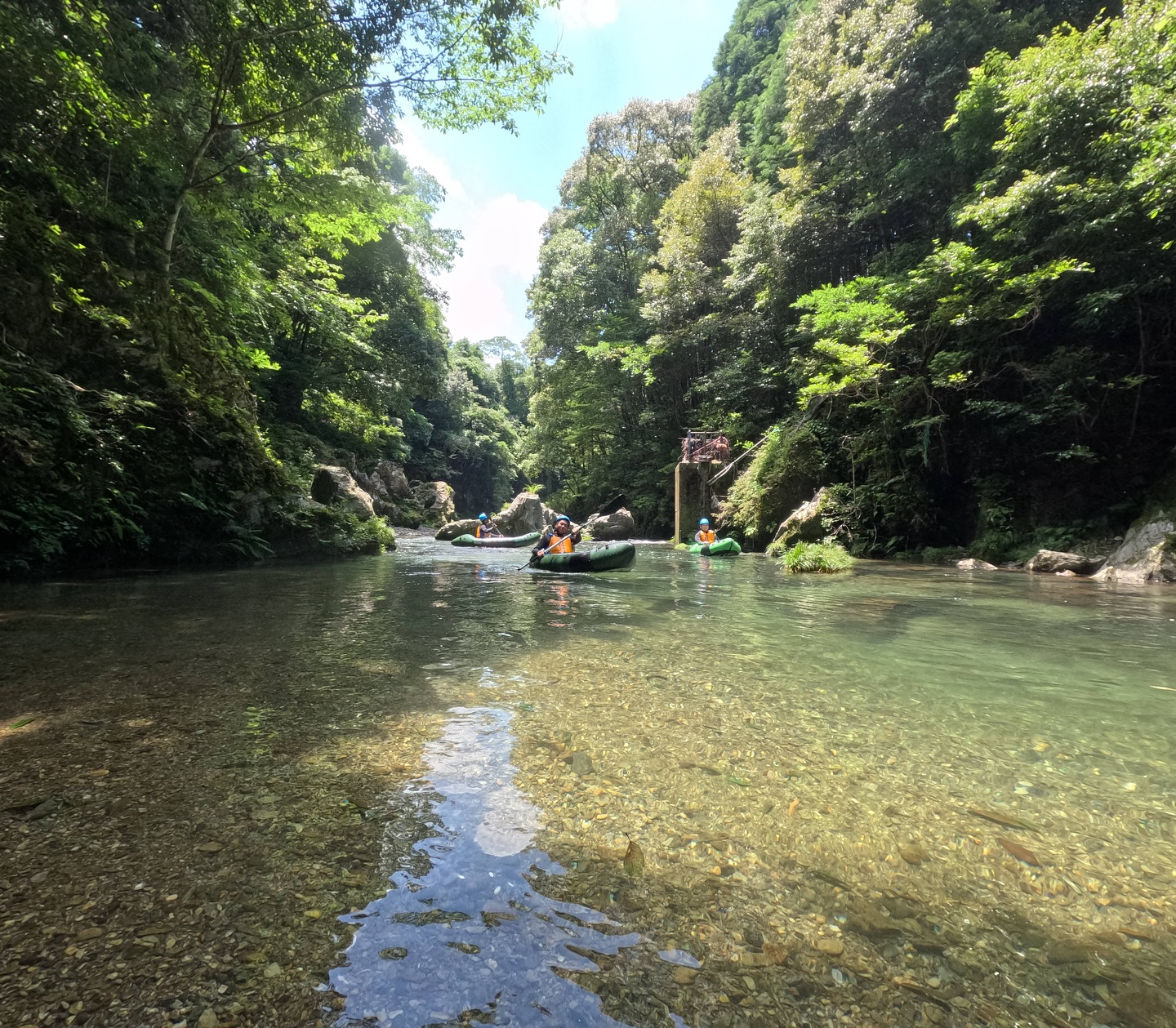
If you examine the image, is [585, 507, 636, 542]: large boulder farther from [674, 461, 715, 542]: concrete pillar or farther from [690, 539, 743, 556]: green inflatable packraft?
[690, 539, 743, 556]: green inflatable packraft

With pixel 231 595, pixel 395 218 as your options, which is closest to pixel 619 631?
pixel 231 595

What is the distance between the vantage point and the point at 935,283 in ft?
37.9

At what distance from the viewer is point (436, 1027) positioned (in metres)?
1.06

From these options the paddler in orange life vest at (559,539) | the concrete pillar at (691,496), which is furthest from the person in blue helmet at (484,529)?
the paddler in orange life vest at (559,539)

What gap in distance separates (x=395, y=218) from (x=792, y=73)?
14935 millimetres

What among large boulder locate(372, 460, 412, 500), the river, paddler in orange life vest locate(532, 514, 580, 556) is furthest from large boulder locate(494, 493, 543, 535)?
the river

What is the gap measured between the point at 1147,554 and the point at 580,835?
1133cm

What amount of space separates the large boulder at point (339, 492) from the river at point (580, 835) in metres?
9.78

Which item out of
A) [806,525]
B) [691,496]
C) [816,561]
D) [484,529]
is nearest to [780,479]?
[806,525]

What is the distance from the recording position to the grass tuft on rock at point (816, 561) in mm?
9883

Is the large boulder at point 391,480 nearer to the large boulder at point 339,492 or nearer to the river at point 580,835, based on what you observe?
the large boulder at point 339,492

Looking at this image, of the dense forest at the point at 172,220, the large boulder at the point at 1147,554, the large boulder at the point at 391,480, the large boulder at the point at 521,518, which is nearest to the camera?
the dense forest at the point at 172,220

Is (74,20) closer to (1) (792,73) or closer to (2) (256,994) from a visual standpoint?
(2) (256,994)

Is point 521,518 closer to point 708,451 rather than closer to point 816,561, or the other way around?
point 708,451
